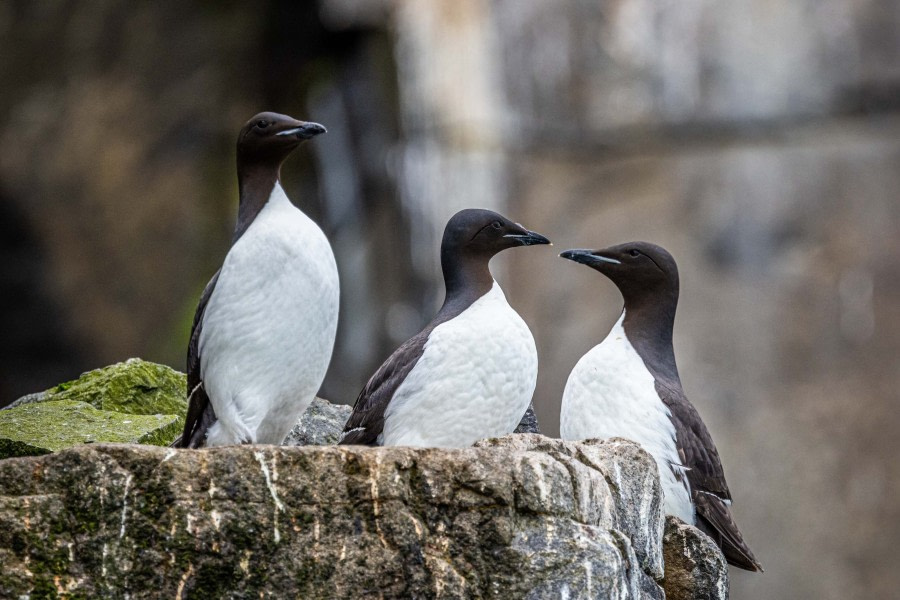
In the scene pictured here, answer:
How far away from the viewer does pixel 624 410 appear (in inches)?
222

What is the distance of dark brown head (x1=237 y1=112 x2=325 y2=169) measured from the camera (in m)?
5.45

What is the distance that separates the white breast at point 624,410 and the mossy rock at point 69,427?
171 centimetres

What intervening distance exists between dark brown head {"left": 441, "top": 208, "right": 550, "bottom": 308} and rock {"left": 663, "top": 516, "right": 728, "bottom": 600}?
1318 millimetres

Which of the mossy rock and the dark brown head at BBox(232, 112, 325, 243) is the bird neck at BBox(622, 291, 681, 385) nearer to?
the dark brown head at BBox(232, 112, 325, 243)

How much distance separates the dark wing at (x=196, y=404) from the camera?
5258mm

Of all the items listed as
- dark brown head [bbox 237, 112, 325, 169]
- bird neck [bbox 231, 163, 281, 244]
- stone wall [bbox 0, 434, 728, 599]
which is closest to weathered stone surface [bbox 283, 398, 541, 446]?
bird neck [bbox 231, 163, 281, 244]

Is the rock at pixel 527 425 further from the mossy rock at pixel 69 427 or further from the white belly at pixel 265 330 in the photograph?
the mossy rock at pixel 69 427

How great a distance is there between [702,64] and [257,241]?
8.21 meters

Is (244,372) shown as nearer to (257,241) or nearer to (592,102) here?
(257,241)

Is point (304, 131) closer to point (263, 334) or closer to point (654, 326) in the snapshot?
point (263, 334)

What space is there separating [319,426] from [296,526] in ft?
7.61

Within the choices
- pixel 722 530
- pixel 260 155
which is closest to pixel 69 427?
pixel 260 155

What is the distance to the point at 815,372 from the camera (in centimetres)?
1204

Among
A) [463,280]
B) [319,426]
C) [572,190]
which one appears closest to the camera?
[463,280]
